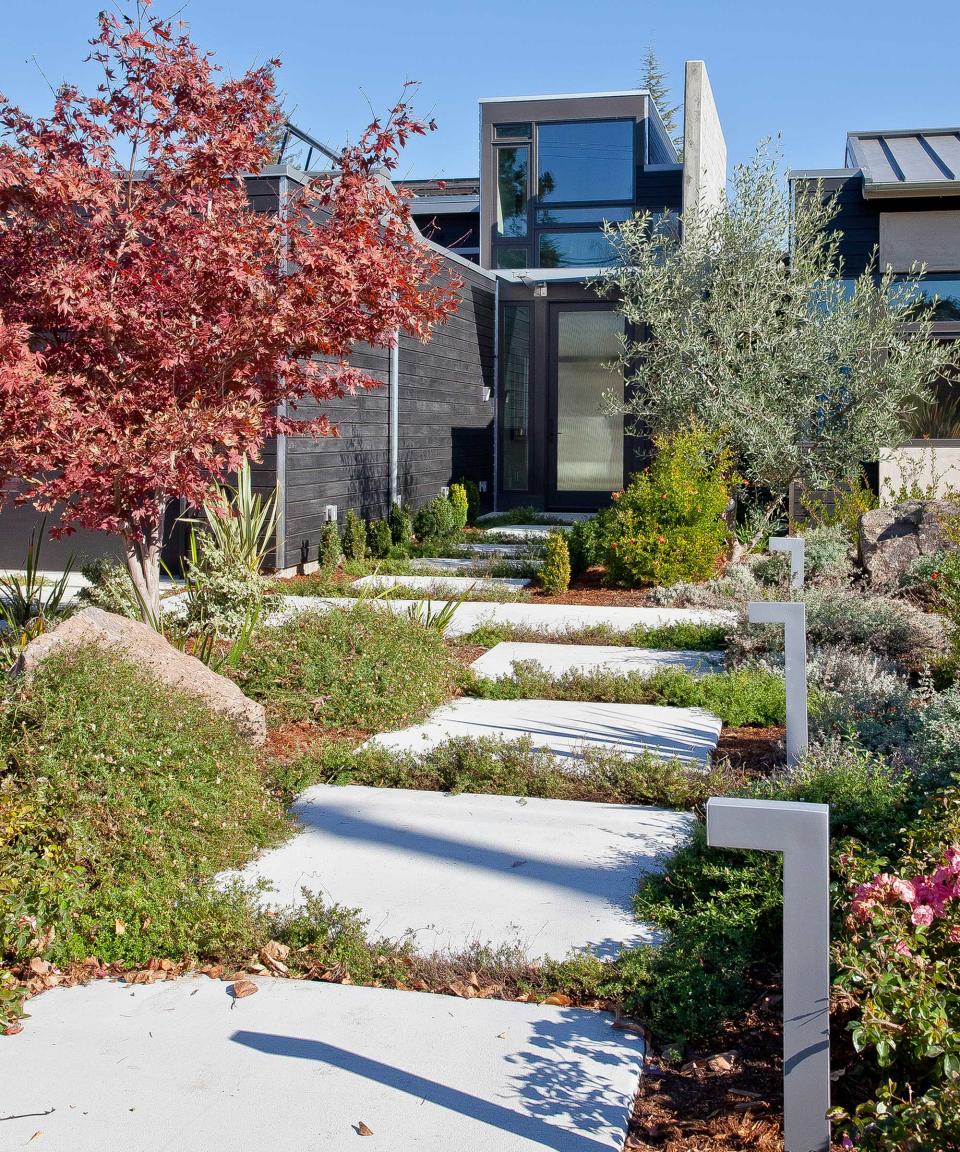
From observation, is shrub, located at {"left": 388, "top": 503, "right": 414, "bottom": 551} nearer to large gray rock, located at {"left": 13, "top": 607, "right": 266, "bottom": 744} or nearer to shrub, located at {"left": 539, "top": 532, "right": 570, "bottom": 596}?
shrub, located at {"left": 539, "top": 532, "right": 570, "bottom": 596}

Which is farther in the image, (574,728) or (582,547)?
(582,547)

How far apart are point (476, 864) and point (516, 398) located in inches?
555

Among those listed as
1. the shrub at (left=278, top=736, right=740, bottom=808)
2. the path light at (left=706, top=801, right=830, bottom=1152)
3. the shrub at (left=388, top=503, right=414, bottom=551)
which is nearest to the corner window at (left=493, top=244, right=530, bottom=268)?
the shrub at (left=388, top=503, right=414, bottom=551)

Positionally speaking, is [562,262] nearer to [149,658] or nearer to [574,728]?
[574,728]

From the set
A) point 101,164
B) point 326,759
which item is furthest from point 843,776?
point 101,164

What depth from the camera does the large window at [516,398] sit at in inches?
685

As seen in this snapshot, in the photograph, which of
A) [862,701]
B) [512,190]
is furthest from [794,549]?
[512,190]

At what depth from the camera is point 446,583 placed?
10023 millimetres

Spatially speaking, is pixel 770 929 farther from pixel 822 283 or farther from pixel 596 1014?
pixel 822 283

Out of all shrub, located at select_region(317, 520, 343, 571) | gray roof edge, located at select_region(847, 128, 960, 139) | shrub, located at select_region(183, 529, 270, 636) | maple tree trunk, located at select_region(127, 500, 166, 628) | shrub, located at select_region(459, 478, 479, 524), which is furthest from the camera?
gray roof edge, located at select_region(847, 128, 960, 139)

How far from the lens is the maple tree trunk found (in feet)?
21.0

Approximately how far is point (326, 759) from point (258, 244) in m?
2.63

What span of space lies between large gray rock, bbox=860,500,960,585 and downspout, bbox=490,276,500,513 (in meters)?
8.28

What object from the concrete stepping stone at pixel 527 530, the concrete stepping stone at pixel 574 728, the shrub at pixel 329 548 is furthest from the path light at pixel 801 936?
the concrete stepping stone at pixel 527 530
